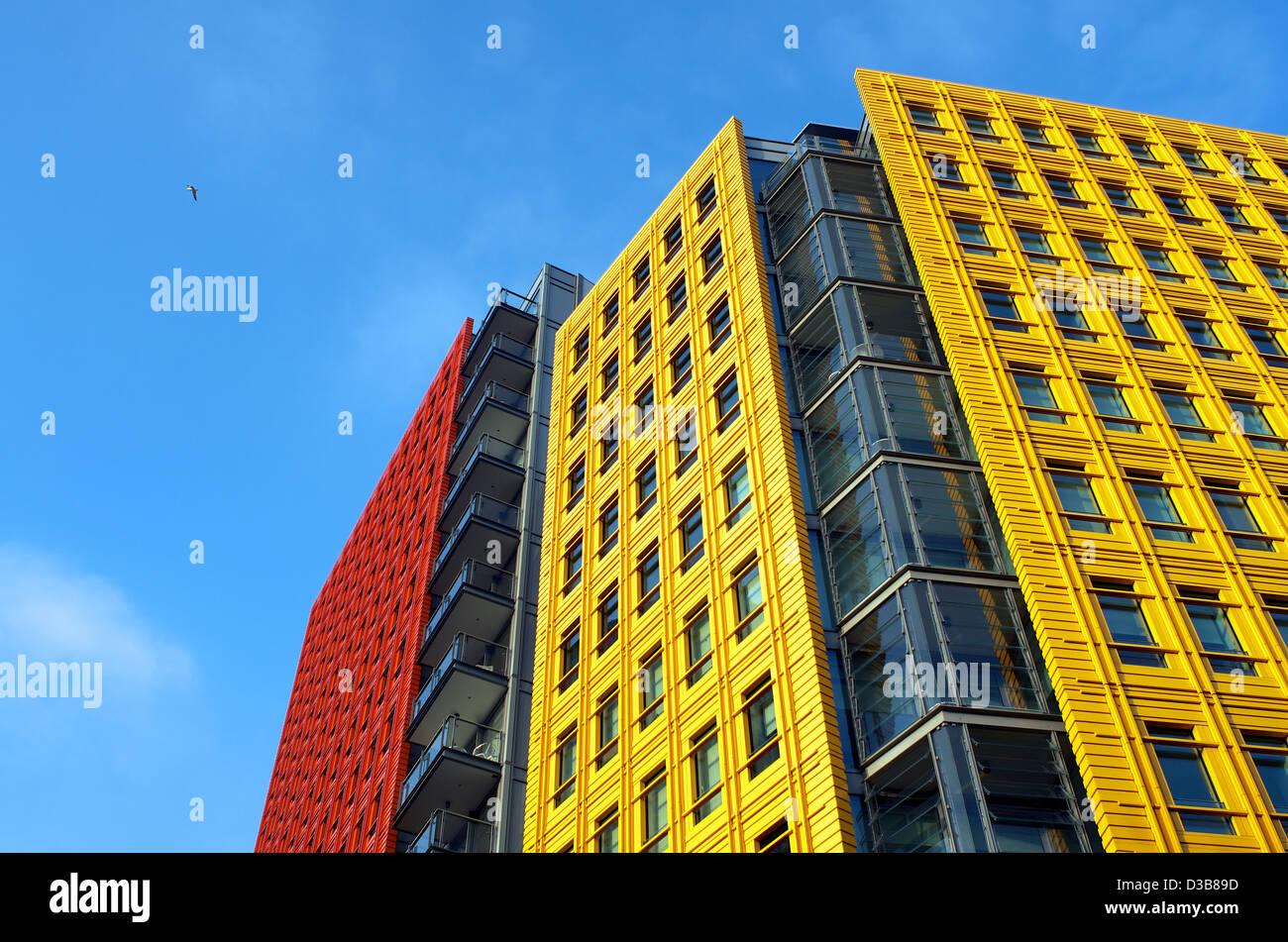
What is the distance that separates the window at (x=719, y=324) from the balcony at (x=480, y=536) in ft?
38.7

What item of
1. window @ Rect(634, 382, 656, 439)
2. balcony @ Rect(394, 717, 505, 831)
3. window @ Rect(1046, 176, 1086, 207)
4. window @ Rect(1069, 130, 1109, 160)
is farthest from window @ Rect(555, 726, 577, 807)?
window @ Rect(1069, 130, 1109, 160)

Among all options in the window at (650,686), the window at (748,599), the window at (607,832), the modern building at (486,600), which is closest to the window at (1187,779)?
the window at (748,599)

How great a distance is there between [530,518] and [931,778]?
24.5 metres

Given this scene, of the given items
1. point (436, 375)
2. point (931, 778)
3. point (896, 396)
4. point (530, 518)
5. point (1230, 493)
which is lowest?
point (931, 778)

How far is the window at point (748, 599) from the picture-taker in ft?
90.6

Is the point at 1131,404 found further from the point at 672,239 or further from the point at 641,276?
the point at 641,276

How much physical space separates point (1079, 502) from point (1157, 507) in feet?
6.60

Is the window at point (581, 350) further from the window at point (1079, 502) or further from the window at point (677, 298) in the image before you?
the window at point (1079, 502)

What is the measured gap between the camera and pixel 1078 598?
2397 centimetres

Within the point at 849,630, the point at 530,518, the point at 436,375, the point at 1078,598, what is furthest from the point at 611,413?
the point at 436,375

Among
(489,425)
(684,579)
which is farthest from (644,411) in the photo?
(489,425)

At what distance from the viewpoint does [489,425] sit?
50719 millimetres
